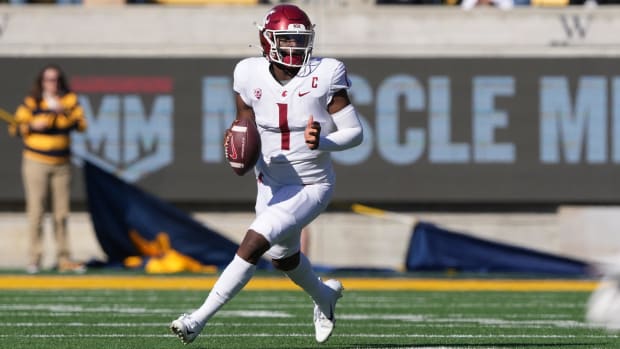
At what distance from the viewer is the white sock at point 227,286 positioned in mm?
6207

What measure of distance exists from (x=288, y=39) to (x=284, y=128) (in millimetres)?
404

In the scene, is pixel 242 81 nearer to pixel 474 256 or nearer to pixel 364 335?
pixel 364 335

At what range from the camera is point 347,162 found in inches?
583

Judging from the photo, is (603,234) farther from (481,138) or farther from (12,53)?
(12,53)

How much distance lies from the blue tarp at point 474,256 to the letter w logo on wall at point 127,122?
2.81m

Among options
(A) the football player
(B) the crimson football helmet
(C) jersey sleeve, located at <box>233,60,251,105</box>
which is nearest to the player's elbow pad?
(A) the football player

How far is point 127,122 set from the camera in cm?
1489

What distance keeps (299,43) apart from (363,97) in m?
8.30

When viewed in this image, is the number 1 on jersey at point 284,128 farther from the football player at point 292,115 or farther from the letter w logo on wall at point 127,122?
the letter w logo on wall at point 127,122

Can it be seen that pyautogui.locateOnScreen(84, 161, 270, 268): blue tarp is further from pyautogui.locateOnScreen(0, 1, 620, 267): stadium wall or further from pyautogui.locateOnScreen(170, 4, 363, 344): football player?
pyautogui.locateOnScreen(170, 4, 363, 344): football player

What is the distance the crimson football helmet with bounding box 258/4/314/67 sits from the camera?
6.56m

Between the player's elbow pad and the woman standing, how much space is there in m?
6.76

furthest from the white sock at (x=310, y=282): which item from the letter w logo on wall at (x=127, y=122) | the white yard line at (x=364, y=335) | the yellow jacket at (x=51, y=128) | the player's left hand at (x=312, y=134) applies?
the letter w logo on wall at (x=127, y=122)

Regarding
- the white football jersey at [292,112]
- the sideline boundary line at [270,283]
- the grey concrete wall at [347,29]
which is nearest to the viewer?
the white football jersey at [292,112]
